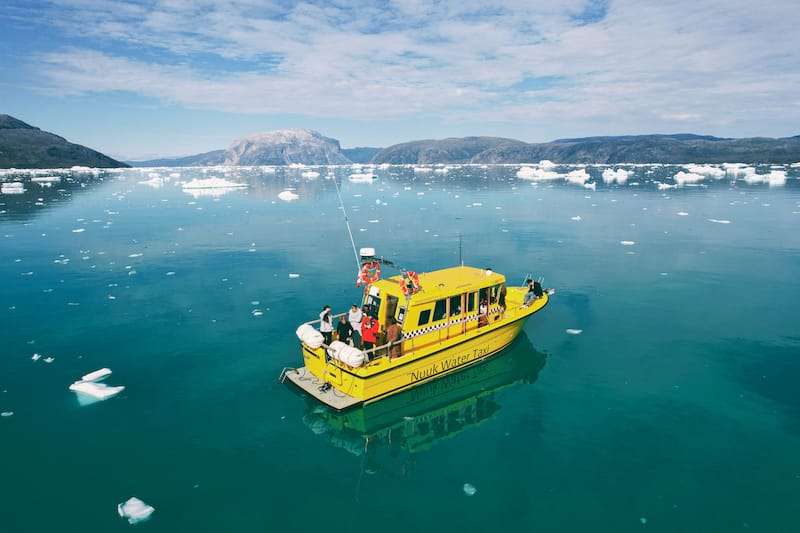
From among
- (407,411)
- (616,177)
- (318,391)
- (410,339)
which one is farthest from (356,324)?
(616,177)

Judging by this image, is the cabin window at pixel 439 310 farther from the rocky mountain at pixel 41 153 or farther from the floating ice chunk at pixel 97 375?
the rocky mountain at pixel 41 153

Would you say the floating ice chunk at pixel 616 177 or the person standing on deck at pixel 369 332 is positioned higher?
the floating ice chunk at pixel 616 177

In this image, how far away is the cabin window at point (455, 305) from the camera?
13.3 m

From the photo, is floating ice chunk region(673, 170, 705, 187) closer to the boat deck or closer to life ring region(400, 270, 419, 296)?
life ring region(400, 270, 419, 296)

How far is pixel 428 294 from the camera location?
41.5 ft

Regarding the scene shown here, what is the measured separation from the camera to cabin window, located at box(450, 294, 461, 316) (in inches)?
523

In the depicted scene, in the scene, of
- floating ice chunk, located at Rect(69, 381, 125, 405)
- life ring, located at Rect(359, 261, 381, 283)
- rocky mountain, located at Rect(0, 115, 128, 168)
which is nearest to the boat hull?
life ring, located at Rect(359, 261, 381, 283)

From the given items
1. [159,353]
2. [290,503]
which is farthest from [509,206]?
[290,503]

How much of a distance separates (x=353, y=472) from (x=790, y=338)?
51.4 ft

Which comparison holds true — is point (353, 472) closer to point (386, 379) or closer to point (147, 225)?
point (386, 379)

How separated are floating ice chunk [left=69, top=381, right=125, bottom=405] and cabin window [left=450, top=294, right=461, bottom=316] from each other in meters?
9.60

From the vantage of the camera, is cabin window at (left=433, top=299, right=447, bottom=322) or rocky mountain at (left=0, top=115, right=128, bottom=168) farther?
rocky mountain at (left=0, top=115, right=128, bottom=168)

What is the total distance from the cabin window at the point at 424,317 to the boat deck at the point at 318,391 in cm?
271

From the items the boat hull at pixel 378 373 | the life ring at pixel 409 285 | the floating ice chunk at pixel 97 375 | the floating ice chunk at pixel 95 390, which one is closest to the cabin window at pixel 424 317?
the life ring at pixel 409 285
